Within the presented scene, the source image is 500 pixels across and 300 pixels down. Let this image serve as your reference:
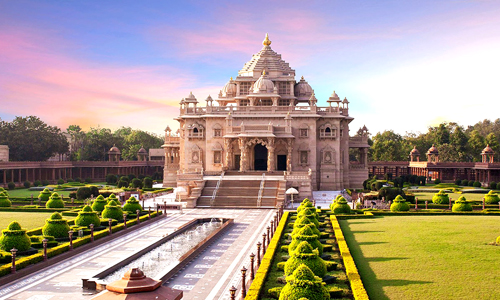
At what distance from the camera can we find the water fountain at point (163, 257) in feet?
57.8

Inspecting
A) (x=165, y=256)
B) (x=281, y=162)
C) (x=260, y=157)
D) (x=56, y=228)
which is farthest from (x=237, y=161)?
(x=165, y=256)

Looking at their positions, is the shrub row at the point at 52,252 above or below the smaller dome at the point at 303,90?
below

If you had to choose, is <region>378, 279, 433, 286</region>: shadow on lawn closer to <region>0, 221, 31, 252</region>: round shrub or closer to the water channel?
the water channel

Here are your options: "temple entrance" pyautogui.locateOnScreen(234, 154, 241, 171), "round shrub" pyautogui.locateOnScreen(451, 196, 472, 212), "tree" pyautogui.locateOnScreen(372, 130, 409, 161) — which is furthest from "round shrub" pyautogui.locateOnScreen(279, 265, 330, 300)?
"tree" pyautogui.locateOnScreen(372, 130, 409, 161)

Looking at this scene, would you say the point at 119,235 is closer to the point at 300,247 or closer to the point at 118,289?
the point at 300,247

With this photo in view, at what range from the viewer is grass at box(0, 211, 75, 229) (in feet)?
93.2

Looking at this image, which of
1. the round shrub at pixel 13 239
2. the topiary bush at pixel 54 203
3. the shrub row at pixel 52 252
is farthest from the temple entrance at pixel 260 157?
the round shrub at pixel 13 239

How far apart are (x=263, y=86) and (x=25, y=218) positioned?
3161 centimetres

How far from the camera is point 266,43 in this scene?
6438 centimetres

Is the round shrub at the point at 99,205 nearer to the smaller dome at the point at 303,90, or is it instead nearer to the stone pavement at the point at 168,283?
the stone pavement at the point at 168,283

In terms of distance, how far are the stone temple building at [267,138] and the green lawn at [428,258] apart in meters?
21.3

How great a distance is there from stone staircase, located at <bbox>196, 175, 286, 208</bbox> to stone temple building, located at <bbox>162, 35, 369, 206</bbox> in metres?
0.72

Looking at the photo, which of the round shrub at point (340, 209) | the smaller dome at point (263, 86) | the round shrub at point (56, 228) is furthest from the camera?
the smaller dome at point (263, 86)

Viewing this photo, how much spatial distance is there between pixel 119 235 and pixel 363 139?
3954 centimetres
